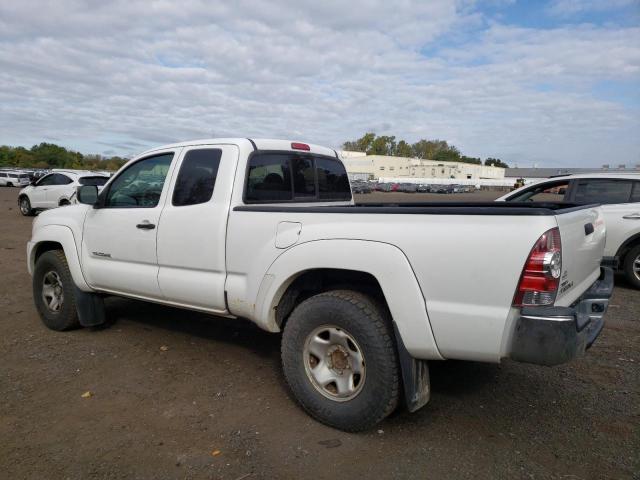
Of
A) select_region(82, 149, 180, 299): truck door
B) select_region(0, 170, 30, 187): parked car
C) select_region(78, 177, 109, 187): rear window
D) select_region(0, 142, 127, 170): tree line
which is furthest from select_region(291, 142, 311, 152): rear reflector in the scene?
select_region(0, 142, 127, 170): tree line

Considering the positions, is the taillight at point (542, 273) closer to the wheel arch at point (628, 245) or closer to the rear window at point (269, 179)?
the rear window at point (269, 179)

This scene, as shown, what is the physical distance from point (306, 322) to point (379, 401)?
0.69 metres

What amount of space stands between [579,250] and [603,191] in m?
5.44

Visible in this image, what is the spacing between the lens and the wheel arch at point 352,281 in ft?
9.50

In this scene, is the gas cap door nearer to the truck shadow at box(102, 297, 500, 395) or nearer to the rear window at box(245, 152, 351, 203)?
the rear window at box(245, 152, 351, 203)

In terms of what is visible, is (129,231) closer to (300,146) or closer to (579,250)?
(300,146)

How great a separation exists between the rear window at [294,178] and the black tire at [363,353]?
3.88 feet

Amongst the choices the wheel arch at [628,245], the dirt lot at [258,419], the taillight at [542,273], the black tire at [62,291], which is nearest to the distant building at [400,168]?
the wheel arch at [628,245]

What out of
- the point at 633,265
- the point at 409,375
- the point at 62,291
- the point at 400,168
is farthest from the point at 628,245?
the point at 400,168

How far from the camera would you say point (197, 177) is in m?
4.12

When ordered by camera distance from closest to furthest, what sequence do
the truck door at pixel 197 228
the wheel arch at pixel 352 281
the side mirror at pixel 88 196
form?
1. the wheel arch at pixel 352 281
2. the truck door at pixel 197 228
3. the side mirror at pixel 88 196

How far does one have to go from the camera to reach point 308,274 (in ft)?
11.6

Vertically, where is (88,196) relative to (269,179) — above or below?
below

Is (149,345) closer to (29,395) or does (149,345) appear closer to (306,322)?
(29,395)
